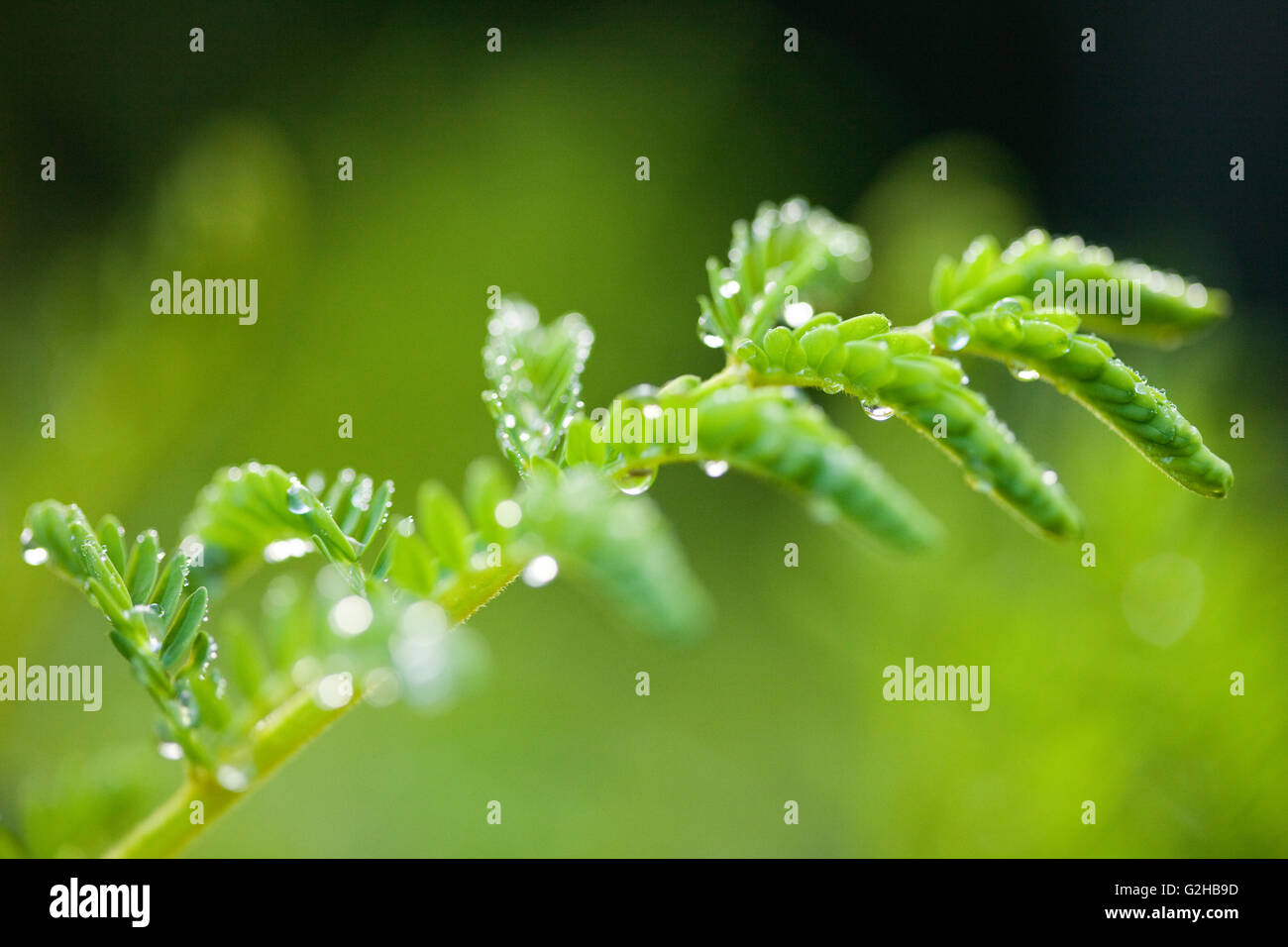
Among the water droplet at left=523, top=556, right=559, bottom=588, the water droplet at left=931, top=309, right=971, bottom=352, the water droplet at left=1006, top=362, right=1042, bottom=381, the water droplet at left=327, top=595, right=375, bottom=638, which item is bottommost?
the water droplet at left=327, top=595, right=375, bottom=638

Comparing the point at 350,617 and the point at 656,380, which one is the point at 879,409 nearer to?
the point at 350,617

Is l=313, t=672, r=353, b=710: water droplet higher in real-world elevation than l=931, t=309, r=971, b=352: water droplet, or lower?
lower

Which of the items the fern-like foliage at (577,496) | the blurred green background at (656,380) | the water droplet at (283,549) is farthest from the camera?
the blurred green background at (656,380)

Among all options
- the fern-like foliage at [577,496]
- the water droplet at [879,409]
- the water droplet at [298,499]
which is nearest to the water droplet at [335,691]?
the fern-like foliage at [577,496]

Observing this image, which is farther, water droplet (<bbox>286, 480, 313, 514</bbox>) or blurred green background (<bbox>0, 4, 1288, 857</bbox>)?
blurred green background (<bbox>0, 4, 1288, 857</bbox>)

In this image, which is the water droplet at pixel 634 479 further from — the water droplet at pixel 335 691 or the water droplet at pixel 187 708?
the water droplet at pixel 187 708

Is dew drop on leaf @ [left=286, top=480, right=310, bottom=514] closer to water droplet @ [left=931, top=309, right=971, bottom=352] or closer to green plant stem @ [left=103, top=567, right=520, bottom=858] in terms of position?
green plant stem @ [left=103, top=567, right=520, bottom=858]

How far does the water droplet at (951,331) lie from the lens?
25.8 inches

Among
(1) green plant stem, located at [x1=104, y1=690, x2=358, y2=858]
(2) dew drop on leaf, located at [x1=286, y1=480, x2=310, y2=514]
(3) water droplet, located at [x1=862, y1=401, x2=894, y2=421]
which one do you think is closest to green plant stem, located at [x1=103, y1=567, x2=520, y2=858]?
(1) green plant stem, located at [x1=104, y1=690, x2=358, y2=858]

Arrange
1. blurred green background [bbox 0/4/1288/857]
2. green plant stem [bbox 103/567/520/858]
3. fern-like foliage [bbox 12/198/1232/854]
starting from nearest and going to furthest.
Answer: fern-like foliage [bbox 12/198/1232/854] → green plant stem [bbox 103/567/520/858] → blurred green background [bbox 0/4/1288/857]

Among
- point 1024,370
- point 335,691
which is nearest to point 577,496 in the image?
point 335,691

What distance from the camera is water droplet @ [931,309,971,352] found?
655mm

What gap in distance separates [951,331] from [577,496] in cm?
31

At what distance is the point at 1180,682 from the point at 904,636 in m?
0.33
